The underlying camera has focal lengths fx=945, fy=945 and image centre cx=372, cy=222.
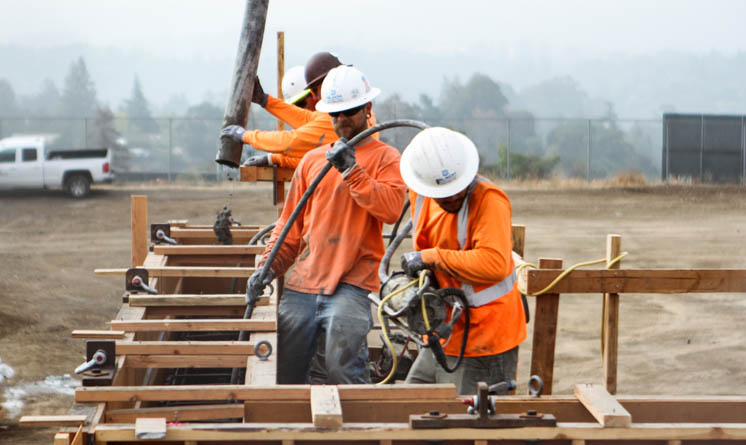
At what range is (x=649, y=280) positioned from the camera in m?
5.92

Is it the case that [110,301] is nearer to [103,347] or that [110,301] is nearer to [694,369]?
[694,369]

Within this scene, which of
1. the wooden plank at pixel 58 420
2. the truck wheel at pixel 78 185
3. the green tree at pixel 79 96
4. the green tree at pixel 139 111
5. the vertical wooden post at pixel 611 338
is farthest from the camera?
the green tree at pixel 79 96

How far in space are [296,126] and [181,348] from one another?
2.61 metres

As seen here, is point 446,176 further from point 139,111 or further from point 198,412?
point 139,111

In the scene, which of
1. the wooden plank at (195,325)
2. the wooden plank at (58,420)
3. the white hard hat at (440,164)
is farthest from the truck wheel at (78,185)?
the wooden plank at (58,420)

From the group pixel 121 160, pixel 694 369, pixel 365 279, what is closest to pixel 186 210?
pixel 694 369

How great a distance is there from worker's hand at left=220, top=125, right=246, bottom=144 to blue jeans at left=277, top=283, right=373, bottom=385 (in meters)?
1.81

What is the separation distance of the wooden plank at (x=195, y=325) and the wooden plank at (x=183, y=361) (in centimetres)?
37

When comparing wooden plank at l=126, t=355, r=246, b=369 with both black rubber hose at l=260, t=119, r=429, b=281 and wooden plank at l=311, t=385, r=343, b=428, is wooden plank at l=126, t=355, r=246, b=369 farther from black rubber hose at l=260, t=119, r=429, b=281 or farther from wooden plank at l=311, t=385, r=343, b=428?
wooden plank at l=311, t=385, r=343, b=428

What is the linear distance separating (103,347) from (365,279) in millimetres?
1649

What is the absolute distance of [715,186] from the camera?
34.7 meters

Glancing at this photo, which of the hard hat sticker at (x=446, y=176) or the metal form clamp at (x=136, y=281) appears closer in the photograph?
the hard hat sticker at (x=446, y=176)

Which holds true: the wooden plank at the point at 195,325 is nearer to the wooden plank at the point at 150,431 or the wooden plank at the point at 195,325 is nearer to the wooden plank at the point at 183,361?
the wooden plank at the point at 183,361

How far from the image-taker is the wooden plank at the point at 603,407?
3.42 metres
